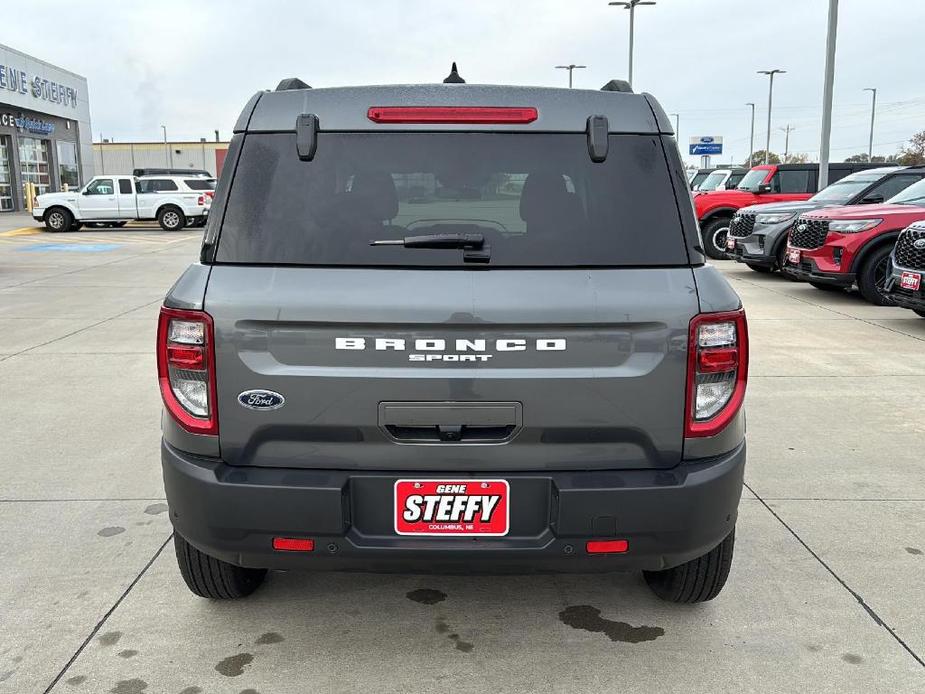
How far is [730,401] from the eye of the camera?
2740mm

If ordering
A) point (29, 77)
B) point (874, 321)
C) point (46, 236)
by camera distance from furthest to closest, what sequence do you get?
point (29, 77)
point (46, 236)
point (874, 321)

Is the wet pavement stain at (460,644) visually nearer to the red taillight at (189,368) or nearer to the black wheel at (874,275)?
the red taillight at (189,368)

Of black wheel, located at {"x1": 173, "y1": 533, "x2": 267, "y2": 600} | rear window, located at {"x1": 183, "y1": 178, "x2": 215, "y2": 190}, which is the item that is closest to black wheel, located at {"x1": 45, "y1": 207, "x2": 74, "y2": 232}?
rear window, located at {"x1": 183, "y1": 178, "x2": 215, "y2": 190}

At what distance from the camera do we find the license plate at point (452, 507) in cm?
262

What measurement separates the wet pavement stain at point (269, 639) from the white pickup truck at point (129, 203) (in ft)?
86.2

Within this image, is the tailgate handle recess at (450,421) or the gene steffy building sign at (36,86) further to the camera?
the gene steffy building sign at (36,86)

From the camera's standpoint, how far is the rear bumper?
261cm

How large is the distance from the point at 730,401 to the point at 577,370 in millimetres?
522

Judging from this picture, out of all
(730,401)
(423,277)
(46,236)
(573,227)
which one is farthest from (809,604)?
(46,236)

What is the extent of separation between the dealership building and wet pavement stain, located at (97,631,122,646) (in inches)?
1273

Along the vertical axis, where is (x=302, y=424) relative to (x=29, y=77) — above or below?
below

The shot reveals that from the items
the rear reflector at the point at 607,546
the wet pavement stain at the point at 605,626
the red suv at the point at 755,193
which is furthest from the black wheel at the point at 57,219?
the rear reflector at the point at 607,546

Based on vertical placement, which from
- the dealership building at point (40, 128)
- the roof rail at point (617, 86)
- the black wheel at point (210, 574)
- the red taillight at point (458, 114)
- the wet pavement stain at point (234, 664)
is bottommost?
the wet pavement stain at point (234, 664)

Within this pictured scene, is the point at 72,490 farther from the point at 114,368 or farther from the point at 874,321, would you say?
the point at 874,321
